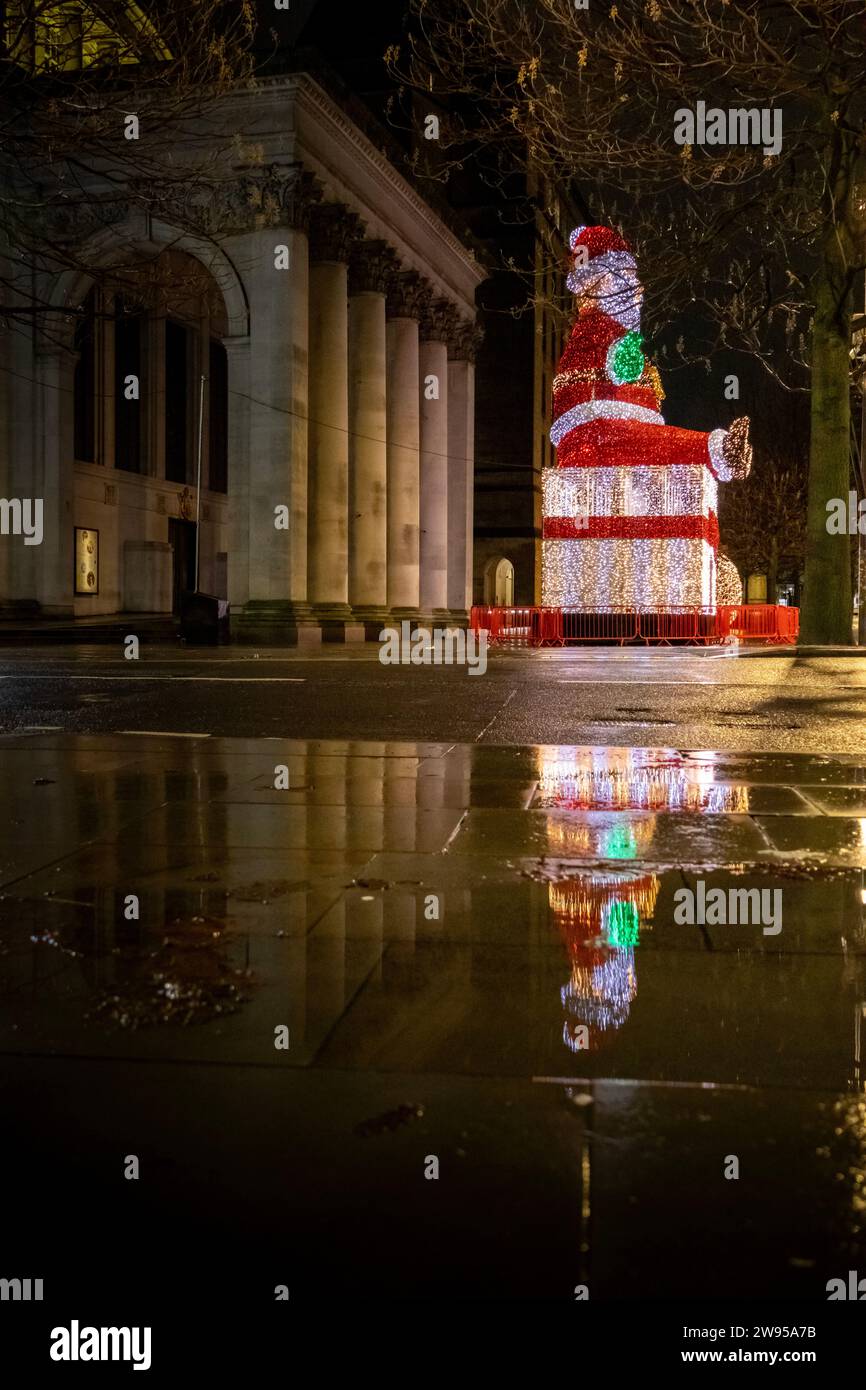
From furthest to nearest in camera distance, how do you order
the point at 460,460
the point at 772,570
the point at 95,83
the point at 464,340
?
1. the point at 772,570
2. the point at 460,460
3. the point at 464,340
4. the point at 95,83

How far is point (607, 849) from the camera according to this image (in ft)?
18.4

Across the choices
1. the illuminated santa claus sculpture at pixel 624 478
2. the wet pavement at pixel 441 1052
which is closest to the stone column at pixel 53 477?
the illuminated santa claus sculpture at pixel 624 478

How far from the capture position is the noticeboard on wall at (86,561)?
4459 cm

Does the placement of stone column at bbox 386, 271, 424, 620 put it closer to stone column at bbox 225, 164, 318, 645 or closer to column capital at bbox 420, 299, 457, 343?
column capital at bbox 420, 299, 457, 343

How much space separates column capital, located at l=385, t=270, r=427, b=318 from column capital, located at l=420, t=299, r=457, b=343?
2451 millimetres

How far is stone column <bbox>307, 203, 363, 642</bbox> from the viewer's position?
37.6m

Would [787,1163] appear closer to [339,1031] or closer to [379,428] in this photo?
[339,1031]

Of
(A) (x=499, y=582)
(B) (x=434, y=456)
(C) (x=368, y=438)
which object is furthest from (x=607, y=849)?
(A) (x=499, y=582)

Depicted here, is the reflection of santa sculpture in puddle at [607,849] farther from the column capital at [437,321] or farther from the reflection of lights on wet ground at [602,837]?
the column capital at [437,321]

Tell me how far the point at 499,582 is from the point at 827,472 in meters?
52.3

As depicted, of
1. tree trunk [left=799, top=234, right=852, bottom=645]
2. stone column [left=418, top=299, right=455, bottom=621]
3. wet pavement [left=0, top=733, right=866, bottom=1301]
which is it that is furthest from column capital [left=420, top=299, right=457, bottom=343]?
wet pavement [left=0, top=733, right=866, bottom=1301]

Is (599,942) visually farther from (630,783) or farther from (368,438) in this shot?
(368,438)

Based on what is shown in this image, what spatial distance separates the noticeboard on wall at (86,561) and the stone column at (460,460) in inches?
590
